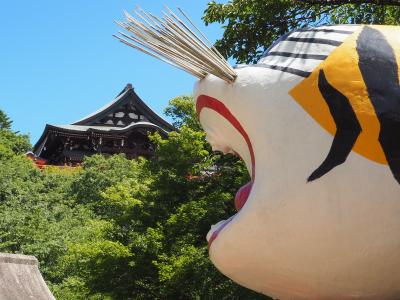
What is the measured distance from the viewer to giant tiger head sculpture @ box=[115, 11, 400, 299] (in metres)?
3.19

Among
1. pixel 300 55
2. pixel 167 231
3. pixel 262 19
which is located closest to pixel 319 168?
pixel 300 55

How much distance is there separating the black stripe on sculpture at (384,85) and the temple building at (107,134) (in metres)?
22.0

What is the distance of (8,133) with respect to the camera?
30.0 metres

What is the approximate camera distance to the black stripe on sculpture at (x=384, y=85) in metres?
3.28

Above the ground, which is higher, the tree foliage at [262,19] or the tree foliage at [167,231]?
the tree foliage at [262,19]

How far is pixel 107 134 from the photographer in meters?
27.7

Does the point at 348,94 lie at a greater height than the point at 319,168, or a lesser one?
greater

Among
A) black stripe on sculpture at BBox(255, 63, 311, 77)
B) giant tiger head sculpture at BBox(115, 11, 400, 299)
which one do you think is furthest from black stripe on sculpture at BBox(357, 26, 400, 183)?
black stripe on sculpture at BBox(255, 63, 311, 77)

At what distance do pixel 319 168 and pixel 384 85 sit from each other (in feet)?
1.86

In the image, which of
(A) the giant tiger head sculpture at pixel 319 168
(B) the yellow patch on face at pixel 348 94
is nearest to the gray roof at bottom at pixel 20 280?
(A) the giant tiger head sculpture at pixel 319 168

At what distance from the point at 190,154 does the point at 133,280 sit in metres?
2.15

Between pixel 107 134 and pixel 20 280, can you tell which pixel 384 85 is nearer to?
pixel 20 280

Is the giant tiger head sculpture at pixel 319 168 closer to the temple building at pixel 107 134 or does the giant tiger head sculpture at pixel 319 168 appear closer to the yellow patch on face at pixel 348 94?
the yellow patch on face at pixel 348 94

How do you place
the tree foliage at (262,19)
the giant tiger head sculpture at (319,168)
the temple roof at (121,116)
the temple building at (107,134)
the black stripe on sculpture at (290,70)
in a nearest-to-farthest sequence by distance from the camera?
the giant tiger head sculpture at (319,168) → the black stripe on sculpture at (290,70) → the tree foliage at (262,19) → the temple building at (107,134) → the temple roof at (121,116)
